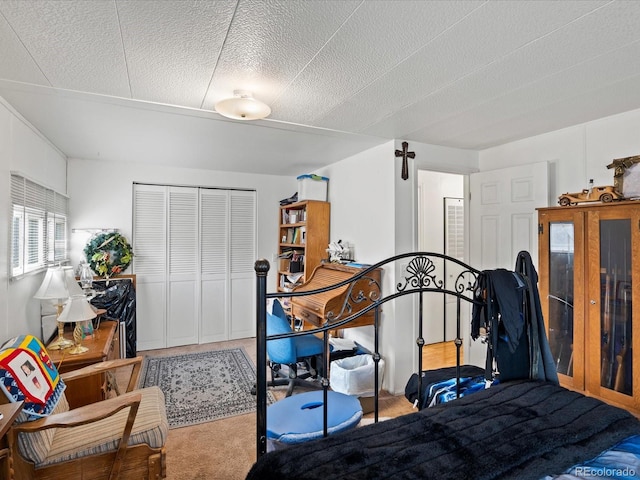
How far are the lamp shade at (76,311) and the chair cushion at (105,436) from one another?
80 centimetres

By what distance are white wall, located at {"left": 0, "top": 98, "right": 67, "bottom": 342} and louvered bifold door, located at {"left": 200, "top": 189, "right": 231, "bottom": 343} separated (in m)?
1.81

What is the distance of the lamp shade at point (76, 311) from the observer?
2.44m

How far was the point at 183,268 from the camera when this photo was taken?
459cm

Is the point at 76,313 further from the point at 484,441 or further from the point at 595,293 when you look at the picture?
the point at 595,293

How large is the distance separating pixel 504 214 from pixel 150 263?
4.11 meters

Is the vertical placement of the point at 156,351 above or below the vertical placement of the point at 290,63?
below

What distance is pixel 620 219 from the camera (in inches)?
90.4

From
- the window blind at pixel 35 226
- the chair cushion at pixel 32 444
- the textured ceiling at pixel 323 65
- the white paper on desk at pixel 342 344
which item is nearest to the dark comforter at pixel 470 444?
the chair cushion at pixel 32 444

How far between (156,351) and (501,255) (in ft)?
13.5

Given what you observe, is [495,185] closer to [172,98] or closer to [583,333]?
[583,333]

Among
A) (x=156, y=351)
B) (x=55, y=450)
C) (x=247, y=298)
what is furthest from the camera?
(x=247, y=298)

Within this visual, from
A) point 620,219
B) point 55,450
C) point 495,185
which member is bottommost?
point 55,450

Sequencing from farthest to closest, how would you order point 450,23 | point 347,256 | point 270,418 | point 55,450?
point 347,256 < point 270,418 < point 55,450 < point 450,23

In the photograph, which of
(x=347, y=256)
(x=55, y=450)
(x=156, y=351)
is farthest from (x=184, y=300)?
(x=55, y=450)
